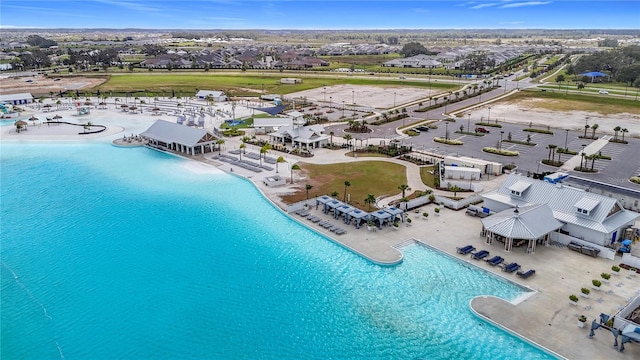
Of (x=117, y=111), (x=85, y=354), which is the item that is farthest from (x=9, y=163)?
(x=85, y=354)

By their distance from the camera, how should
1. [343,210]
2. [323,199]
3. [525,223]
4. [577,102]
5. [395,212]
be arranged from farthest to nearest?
1. [577,102]
2. [323,199]
3. [343,210]
4. [395,212]
5. [525,223]

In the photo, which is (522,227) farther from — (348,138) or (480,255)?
(348,138)

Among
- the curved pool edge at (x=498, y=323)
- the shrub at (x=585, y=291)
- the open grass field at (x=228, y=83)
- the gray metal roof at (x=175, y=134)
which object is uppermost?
the open grass field at (x=228, y=83)

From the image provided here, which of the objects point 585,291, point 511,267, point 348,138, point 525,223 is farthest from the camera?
point 348,138

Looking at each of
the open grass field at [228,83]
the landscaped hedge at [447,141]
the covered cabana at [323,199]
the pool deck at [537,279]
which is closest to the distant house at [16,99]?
the open grass field at [228,83]

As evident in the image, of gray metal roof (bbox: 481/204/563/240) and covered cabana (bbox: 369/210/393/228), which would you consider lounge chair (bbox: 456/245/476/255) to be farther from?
covered cabana (bbox: 369/210/393/228)

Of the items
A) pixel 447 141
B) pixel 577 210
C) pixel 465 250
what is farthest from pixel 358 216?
pixel 447 141

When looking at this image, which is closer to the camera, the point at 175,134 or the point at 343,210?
the point at 343,210

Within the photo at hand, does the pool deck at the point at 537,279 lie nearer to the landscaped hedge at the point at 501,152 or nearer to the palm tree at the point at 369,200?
the palm tree at the point at 369,200
